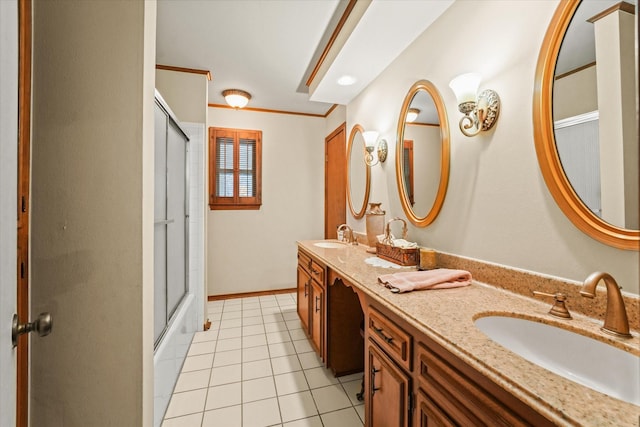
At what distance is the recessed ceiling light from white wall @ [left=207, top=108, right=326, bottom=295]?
5.09ft

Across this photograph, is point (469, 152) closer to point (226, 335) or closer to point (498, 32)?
point (498, 32)

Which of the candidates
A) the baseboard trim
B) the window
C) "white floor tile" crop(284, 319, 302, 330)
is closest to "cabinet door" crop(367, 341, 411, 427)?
"white floor tile" crop(284, 319, 302, 330)

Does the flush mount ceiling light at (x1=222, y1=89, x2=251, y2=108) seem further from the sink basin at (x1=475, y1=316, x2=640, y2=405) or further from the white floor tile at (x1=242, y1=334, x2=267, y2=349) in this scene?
the sink basin at (x1=475, y1=316, x2=640, y2=405)

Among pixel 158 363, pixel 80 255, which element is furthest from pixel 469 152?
pixel 158 363

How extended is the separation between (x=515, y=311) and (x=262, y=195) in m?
3.35

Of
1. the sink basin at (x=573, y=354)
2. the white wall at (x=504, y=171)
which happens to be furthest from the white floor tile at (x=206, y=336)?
the sink basin at (x=573, y=354)

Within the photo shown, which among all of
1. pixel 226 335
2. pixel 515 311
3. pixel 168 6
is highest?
pixel 168 6

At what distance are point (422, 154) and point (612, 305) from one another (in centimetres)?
126

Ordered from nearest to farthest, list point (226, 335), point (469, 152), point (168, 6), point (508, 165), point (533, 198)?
point (533, 198) → point (508, 165) → point (469, 152) → point (168, 6) → point (226, 335)

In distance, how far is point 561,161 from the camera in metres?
1.04

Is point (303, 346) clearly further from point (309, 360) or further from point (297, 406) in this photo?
point (297, 406)

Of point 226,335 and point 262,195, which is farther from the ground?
point 262,195


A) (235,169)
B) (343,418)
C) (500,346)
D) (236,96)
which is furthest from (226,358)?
(236,96)

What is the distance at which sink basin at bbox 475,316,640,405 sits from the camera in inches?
28.4
